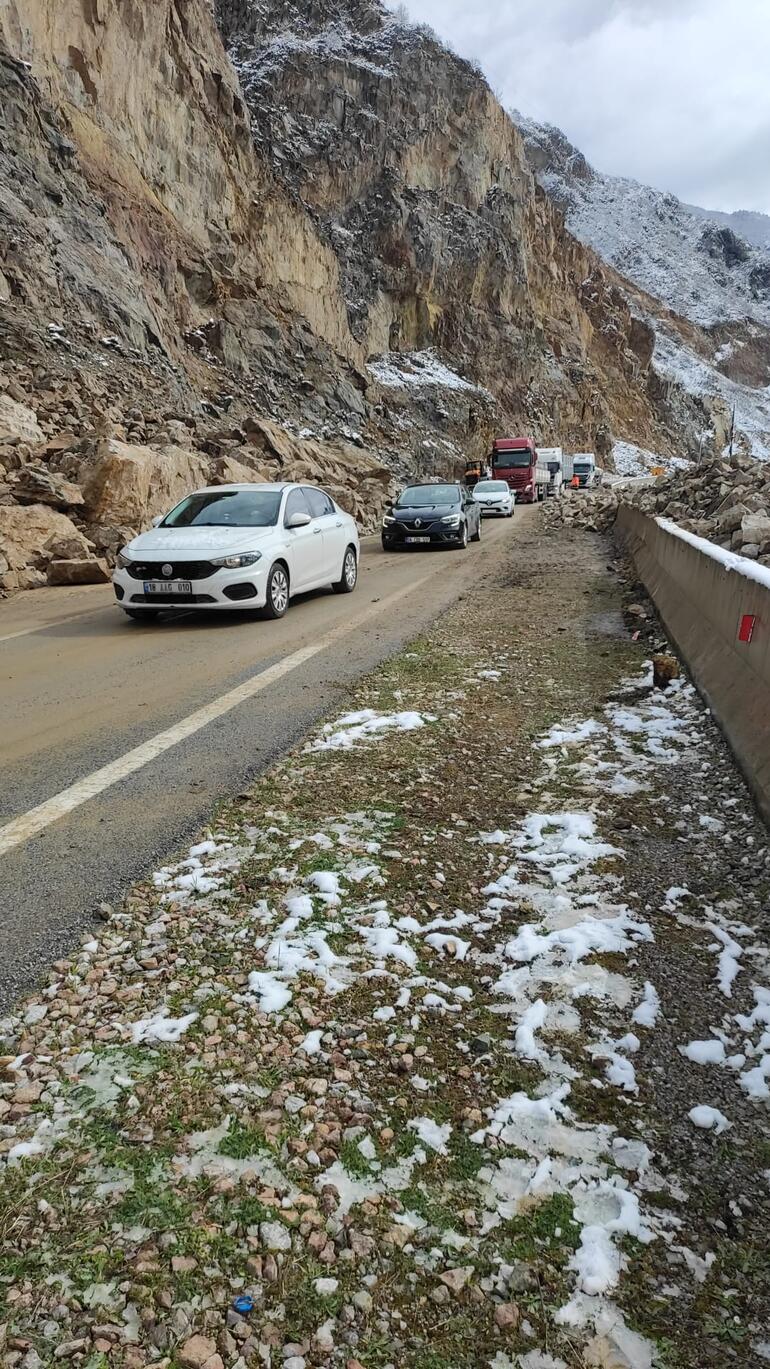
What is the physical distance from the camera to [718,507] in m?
14.9

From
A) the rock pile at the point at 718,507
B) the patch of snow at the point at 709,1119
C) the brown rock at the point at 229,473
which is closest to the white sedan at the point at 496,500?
the rock pile at the point at 718,507

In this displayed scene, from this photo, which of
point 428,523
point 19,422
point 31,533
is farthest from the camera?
point 428,523

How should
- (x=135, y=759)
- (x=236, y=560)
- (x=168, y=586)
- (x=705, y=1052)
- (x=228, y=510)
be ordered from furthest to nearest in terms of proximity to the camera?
(x=228, y=510), (x=236, y=560), (x=168, y=586), (x=135, y=759), (x=705, y=1052)

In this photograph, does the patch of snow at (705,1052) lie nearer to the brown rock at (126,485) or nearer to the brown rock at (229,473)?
the brown rock at (126,485)

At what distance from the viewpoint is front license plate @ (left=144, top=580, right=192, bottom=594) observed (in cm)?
896

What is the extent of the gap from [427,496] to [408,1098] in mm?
18589

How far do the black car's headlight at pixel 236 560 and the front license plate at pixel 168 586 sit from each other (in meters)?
0.37

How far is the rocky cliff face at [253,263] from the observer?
2052 centimetres

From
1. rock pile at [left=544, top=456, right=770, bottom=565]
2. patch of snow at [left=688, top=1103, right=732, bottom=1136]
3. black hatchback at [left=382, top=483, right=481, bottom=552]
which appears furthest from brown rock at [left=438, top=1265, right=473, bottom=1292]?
black hatchback at [left=382, top=483, right=481, bottom=552]

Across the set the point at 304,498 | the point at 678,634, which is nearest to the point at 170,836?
the point at 678,634

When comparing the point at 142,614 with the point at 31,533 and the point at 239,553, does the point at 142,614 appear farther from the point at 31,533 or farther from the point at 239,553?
the point at 31,533

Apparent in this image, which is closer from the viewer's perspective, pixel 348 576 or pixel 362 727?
pixel 362 727

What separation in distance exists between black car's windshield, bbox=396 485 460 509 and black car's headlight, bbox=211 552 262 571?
1076cm

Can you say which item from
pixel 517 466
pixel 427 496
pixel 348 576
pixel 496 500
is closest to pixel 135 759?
pixel 348 576
